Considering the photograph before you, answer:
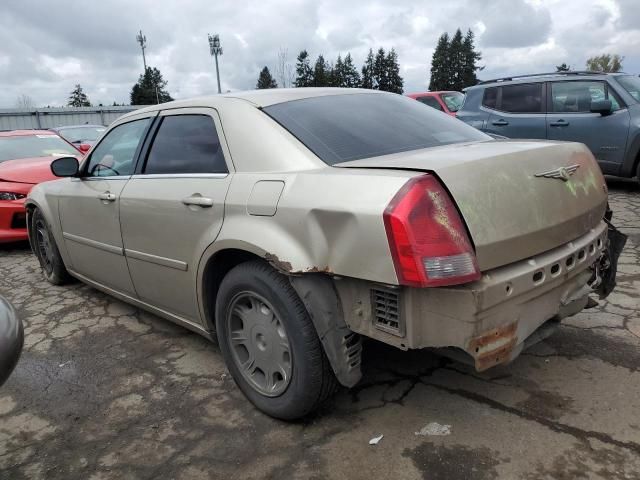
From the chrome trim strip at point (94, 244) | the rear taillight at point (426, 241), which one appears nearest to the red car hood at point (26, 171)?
the chrome trim strip at point (94, 244)

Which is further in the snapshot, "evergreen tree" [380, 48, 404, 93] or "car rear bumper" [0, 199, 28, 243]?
"evergreen tree" [380, 48, 404, 93]

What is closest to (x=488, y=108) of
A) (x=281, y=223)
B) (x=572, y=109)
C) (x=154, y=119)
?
(x=572, y=109)

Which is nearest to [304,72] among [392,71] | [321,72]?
[321,72]

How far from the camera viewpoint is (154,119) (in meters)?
3.28

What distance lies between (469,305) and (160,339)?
7.89ft

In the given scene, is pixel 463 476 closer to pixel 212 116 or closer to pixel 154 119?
pixel 212 116

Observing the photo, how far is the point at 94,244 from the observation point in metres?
3.69

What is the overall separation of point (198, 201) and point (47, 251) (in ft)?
9.62

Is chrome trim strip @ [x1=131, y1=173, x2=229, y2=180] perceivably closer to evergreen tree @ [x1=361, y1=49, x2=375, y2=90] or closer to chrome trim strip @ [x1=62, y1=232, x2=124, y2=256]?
chrome trim strip @ [x1=62, y1=232, x2=124, y2=256]

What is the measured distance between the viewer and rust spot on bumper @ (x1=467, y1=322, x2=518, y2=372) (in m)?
1.92

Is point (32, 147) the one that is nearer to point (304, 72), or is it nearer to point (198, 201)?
point (198, 201)

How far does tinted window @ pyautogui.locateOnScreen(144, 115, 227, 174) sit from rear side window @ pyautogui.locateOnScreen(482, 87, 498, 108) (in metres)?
6.53

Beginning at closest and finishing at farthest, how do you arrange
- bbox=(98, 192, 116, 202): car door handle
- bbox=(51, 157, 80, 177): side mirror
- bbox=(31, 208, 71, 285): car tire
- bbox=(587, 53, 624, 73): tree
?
1. bbox=(98, 192, 116, 202): car door handle
2. bbox=(51, 157, 80, 177): side mirror
3. bbox=(31, 208, 71, 285): car tire
4. bbox=(587, 53, 624, 73): tree

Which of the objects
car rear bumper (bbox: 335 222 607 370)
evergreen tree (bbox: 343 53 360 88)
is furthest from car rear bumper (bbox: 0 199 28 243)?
evergreen tree (bbox: 343 53 360 88)
